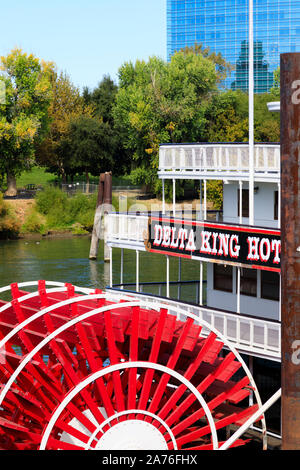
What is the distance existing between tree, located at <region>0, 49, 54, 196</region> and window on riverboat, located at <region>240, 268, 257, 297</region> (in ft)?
112

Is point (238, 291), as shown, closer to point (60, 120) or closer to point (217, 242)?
point (217, 242)

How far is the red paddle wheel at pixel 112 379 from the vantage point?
1033 centimetres

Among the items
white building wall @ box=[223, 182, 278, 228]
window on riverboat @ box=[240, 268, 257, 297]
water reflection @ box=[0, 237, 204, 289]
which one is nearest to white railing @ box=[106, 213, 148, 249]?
white building wall @ box=[223, 182, 278, 228]

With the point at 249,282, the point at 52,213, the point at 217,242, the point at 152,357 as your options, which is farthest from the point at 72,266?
the point at 152,357

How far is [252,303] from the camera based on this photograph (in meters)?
13.8

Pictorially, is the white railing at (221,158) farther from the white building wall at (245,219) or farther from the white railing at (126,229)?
the white railing at (126,229)

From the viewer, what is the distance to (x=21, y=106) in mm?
47531

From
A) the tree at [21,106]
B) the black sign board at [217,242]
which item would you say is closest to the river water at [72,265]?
the tree at [21,106]

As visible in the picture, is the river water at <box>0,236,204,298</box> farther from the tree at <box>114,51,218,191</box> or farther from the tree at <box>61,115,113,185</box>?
the tree at <box>61,115,113,185</box>

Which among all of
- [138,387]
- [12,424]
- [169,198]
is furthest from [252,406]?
[169,198]

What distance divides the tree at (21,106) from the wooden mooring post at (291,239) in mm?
40076

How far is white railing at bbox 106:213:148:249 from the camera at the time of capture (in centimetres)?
1502
